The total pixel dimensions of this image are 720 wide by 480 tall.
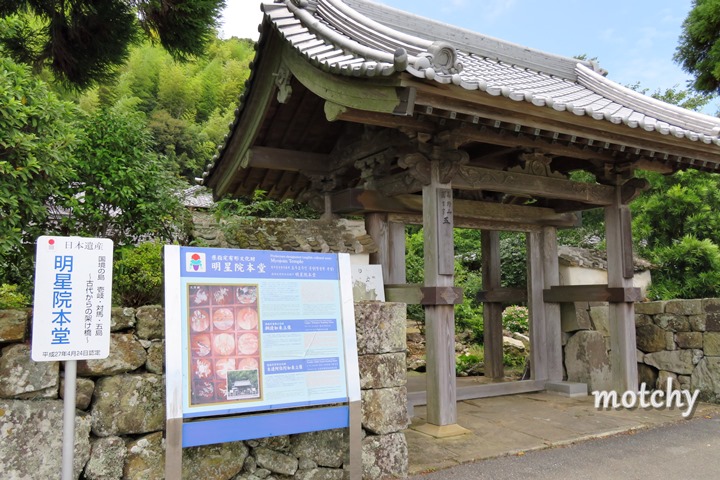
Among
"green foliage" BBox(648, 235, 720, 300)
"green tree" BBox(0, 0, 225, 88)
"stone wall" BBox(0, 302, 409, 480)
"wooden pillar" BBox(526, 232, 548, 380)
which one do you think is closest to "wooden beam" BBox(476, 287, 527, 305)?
"wooden pillar" BBox(526, 232, 548, 380)

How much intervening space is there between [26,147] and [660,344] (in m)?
7.58

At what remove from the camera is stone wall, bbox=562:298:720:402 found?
683cm

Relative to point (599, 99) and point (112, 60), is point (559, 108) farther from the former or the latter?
point (112, 60)

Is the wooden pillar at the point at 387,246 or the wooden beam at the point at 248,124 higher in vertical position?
the wooden beam at the point at 248,124

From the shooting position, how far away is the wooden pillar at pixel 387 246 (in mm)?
6141

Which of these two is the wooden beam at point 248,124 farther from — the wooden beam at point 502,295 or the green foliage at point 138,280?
the wooden beam at point 502,295

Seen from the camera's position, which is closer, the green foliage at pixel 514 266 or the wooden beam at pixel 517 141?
the wooden beam at pixel 517 141

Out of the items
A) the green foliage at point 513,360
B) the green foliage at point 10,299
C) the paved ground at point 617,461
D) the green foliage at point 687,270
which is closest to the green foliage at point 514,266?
the green foliage at point 513,360

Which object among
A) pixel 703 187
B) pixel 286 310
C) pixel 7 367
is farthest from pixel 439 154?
pixel 703 187

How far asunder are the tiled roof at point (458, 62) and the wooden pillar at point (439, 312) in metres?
1.17

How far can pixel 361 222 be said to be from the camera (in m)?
6.05

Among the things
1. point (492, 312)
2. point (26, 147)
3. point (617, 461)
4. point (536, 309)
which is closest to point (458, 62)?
point (26, 147)

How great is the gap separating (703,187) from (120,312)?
9.00 meters

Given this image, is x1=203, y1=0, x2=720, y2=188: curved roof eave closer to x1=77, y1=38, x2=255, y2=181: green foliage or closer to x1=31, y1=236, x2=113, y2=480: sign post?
x1=31, y1=236, x2=113, y2=480: sign post
